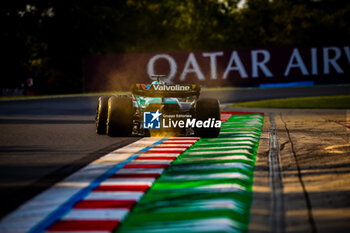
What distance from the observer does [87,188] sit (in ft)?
23.3

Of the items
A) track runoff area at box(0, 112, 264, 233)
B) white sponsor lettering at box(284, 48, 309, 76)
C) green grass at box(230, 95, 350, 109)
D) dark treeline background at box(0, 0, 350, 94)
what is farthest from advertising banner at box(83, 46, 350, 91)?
track runoff area at box(0, 112, 264, 233)

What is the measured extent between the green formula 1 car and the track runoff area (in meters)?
1.39

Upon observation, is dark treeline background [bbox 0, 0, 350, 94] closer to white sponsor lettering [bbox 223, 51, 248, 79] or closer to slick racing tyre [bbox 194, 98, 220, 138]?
white sponsor lettering [bbox 223, 51, 248, 79]

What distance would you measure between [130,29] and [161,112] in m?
56.2

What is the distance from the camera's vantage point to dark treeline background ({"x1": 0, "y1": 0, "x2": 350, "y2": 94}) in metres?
56.8

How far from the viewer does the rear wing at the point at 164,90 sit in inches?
470

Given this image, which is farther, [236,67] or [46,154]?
[236,67]

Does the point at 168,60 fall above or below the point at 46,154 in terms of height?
above

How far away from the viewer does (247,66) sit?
3884 centimetres

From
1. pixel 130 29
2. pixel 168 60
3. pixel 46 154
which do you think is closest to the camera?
pixel 46 154

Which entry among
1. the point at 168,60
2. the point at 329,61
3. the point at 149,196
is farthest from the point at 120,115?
the point at 329,61

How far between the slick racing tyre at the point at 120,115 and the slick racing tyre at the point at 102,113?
0.51 m

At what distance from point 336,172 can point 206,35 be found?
72565mm

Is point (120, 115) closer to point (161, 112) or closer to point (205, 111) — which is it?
point (161, 112)
